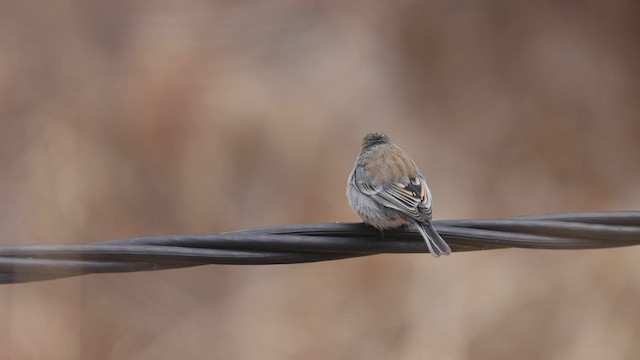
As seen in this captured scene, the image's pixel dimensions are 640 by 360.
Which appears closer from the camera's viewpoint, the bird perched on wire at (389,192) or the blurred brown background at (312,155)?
the bird perched on wire at (389,192)

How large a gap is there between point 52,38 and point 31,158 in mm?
984

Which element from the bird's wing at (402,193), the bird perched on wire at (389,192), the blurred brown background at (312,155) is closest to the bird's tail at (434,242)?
the bird perched on wire at (389,192)

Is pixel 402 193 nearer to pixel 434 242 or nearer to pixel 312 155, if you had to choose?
pixel 434 242

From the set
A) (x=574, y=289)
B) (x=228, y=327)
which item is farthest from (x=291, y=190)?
(x=574, y=289)

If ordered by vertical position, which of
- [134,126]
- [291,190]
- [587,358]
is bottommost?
[587,358]

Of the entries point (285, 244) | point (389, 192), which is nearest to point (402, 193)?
point (389, 192)

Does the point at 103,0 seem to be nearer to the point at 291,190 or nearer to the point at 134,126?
the point at 134,126

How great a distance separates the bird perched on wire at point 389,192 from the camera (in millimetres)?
3125

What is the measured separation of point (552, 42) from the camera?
727 centimetres

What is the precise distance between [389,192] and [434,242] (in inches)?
27.5

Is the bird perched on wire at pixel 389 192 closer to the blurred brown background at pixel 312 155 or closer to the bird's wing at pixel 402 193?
the bird's wing at pixel 402 193

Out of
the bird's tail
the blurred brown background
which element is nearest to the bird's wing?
the bird's tail

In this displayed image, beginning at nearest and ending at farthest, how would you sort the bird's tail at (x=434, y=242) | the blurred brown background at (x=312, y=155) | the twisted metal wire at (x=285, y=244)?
the twisted metal wire at (x=285, y=244)
the bird's tail at (x=434, y=242)
the blurred brown background at (x=312, y=155)

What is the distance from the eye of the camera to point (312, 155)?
7.04m
